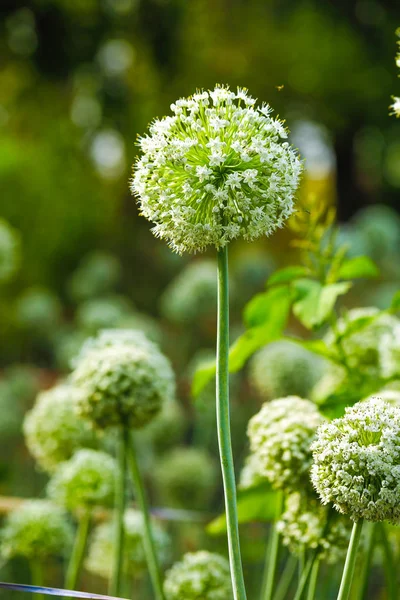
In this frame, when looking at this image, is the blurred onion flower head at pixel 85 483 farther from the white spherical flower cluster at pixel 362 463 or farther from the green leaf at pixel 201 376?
the white spherical flower cluster at pixel 362 463

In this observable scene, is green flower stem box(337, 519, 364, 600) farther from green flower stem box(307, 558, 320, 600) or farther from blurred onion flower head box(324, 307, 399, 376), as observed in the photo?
blurred onion flower head box(324, 307, 399, 376)

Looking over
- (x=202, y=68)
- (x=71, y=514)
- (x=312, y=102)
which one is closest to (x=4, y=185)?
(x=202, y=68)

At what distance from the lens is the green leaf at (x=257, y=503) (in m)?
1.06

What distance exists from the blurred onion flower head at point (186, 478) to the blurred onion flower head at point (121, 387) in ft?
3.89

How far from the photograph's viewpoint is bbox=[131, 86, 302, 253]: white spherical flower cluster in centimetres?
72

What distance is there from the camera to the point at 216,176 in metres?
0.73

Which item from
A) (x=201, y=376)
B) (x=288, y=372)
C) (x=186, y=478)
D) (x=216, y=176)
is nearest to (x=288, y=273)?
(x=201, y=376)

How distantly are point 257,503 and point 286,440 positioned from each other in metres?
0.23

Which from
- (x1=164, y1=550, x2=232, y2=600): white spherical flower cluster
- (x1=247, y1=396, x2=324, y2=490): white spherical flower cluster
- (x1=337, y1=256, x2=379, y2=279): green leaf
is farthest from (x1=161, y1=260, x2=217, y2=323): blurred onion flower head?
(x1=247, y1=396, x2=324, y2=490): white spherical flower cluster

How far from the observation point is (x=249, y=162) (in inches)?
28.9

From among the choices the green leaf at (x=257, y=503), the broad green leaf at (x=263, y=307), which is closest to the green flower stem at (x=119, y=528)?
the green leaf at (x=257, y=503)

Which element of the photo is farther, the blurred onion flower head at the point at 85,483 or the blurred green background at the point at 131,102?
the blurred green background at the point at 131,102

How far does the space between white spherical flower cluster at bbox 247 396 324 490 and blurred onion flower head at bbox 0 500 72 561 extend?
523 mm

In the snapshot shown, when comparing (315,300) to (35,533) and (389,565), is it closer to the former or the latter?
(389,565)
